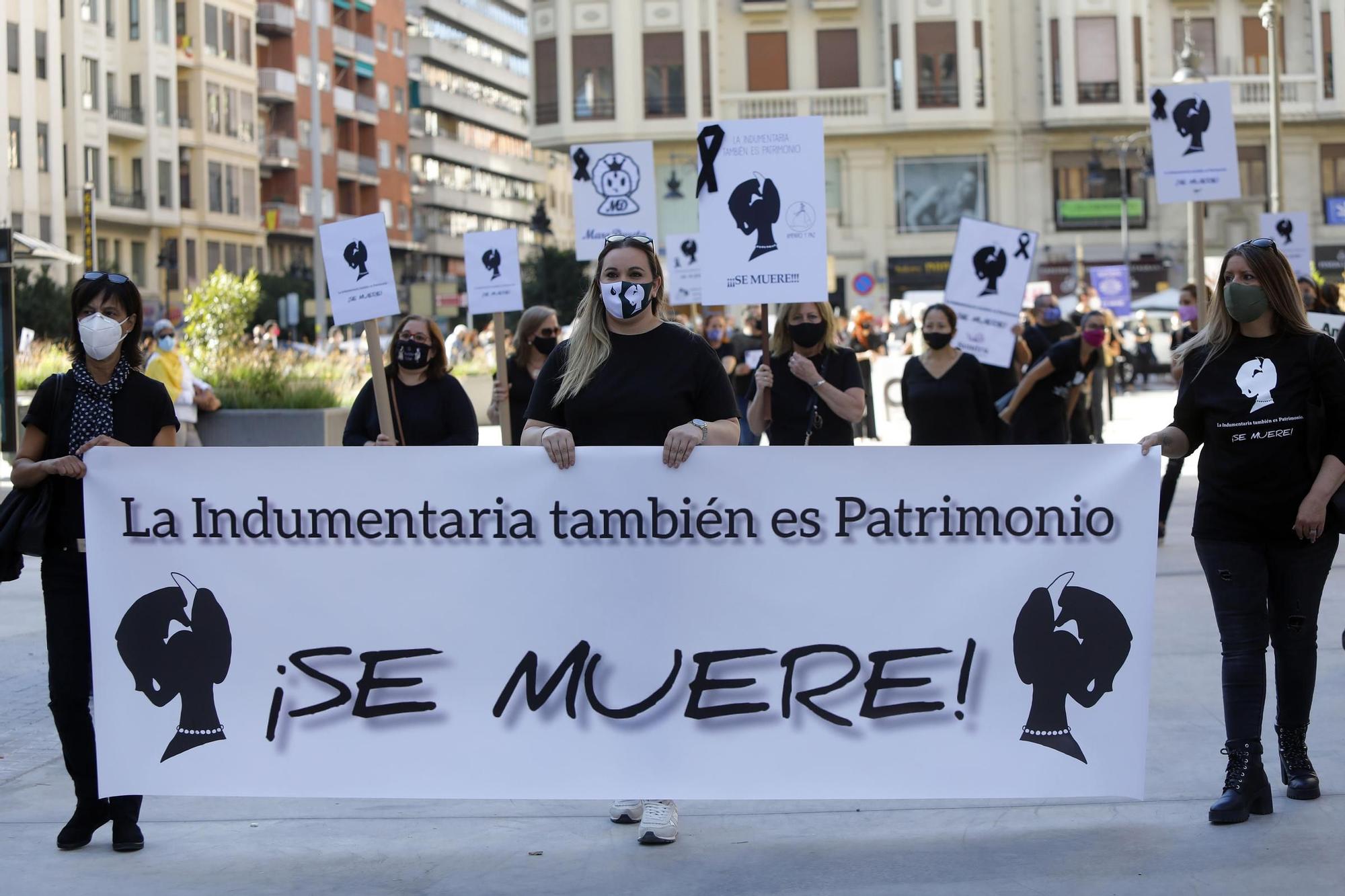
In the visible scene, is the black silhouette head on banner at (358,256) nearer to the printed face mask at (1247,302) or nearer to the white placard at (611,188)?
the white placard at (611,188)

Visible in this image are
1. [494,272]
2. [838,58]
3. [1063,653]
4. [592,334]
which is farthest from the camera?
[838,58]

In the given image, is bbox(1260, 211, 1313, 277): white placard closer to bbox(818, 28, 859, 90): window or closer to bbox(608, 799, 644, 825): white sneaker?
bbox(608, 799, 644, 825): white sneaker

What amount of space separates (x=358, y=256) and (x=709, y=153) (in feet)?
6.80

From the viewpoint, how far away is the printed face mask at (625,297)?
5.83 m

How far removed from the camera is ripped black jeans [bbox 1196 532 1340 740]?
19.4ft

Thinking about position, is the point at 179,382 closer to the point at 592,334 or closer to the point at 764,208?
the point at 764,208

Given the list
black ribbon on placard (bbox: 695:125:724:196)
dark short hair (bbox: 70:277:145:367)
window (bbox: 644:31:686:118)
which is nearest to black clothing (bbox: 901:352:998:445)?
black ribbon on placard (bbox: 695:125:724:196)

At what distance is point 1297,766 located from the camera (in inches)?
240

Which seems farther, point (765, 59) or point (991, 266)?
point (765, 59)

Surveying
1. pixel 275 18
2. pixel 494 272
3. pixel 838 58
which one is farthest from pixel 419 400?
pixel 275 18

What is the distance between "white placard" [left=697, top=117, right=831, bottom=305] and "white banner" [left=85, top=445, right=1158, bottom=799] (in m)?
3.29

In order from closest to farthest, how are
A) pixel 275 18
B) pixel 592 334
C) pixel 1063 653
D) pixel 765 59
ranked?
1. pixel 1063 653
2. pixel 592 334
3. pixel 765 59
4. pixel 275 18

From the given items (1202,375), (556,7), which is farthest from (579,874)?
(556,7)

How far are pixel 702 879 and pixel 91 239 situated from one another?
30960 mm
